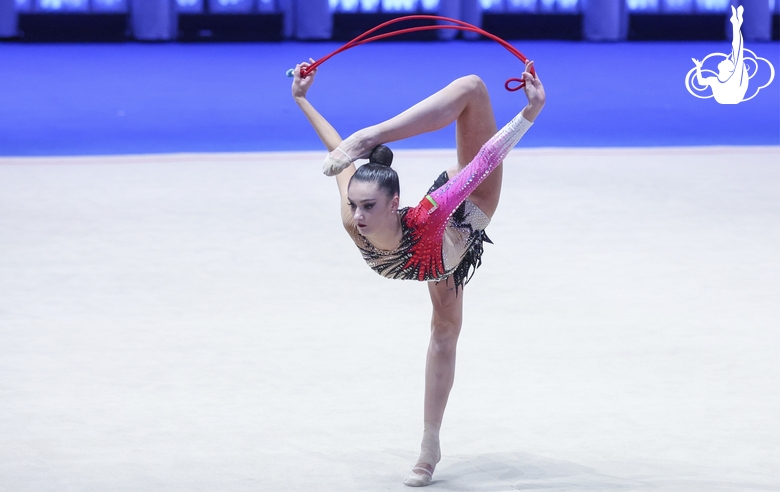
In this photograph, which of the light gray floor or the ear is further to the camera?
the light gray floor

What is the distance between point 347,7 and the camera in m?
17.5

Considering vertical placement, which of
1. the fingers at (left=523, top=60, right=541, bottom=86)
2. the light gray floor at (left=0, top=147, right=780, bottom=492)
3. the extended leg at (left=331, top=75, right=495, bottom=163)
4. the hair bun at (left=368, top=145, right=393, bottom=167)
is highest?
the fingers at (left=523, top=60, right=541, bottom=86)

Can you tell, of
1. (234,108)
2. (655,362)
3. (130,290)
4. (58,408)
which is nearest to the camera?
(58,408)

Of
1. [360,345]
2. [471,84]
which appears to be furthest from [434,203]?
[360,345]

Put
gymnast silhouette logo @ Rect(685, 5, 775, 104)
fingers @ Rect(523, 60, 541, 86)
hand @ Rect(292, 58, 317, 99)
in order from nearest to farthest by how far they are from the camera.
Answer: fingers @ Rect(523, 60, 541, 86) → hand @ Rect(292, 58, 317, 99) → gymnast silhouette logo @ Rect(685, 5, 775, 104)

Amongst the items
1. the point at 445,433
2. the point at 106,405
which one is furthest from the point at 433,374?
the point at 106,405

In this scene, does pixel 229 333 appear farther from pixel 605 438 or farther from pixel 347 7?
pixel 347 7

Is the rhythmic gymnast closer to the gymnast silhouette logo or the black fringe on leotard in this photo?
the black fringe on leotard

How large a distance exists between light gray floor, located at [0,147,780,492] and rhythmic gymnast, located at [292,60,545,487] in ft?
1.23

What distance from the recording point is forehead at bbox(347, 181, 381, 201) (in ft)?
8.16

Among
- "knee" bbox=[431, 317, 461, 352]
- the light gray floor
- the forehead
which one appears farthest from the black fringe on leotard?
the light gray floor

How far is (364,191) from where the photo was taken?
98.0 inches

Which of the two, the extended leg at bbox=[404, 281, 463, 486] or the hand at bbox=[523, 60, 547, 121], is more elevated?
the hand at bbox=[523, 60, 547, 121]

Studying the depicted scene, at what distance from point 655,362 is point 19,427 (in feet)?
7.38
